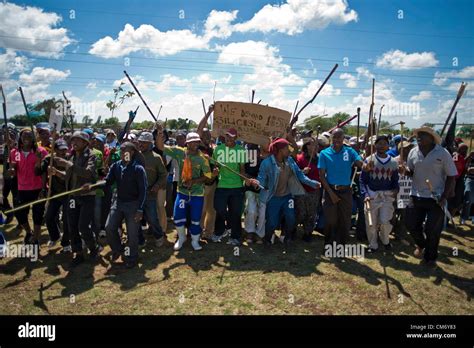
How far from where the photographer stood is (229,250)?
6516mm

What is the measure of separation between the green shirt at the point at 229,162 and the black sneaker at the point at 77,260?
9.64 feet

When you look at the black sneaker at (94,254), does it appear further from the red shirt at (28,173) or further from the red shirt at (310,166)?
the red shirt at (310,166)

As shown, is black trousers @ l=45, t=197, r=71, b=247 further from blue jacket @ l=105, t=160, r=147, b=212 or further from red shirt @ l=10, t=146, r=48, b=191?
blue jacket @ l=105, t=160, r=147, b=212

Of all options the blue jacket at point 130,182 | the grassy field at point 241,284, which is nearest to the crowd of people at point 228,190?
the blue jacket at point 130,182

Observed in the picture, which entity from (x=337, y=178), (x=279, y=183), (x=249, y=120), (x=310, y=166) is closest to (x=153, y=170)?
(x=249, y=120)

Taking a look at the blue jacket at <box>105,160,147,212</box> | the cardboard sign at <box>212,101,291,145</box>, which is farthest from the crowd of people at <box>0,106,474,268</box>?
the cardboard sign at <box>212,101,291,145</box>

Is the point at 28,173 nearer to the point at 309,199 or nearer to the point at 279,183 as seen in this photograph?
the point at 279,183

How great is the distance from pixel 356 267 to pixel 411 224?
137 centimetres

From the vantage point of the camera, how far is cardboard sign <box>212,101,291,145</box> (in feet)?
22.3

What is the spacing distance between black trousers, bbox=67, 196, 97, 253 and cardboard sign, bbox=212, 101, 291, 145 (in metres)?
2.87

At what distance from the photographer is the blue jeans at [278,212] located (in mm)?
6496
